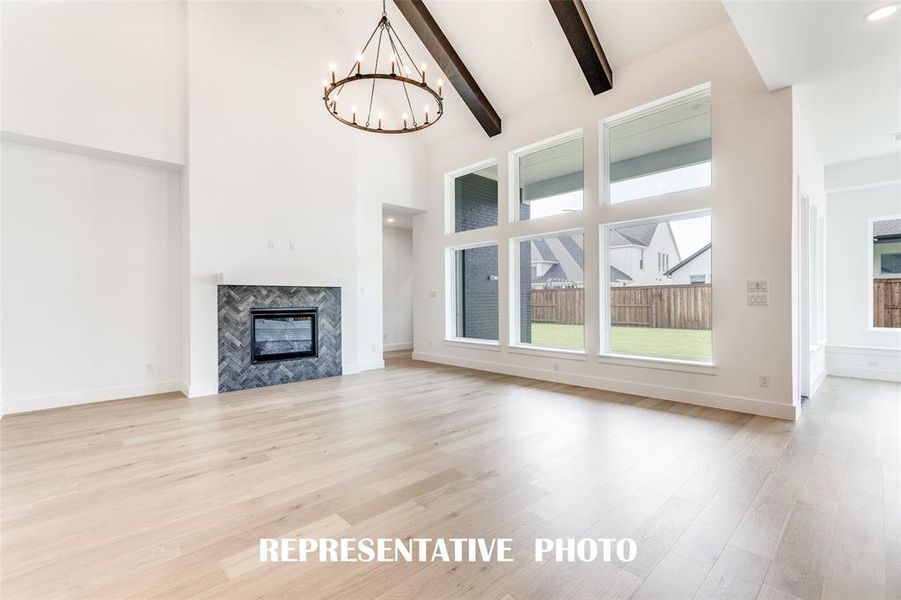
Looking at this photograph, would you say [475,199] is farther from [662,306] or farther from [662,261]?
[662,306]

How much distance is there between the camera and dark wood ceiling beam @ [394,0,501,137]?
17.7 feet

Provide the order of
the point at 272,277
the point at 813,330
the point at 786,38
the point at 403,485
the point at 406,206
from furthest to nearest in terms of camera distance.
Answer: the point at 406,206
the point at 272,277
the point at 813,330
the point at 786,38
the point at 403,485

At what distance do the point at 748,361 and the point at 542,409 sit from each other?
7.00 ft

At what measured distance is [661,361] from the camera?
4660 mm

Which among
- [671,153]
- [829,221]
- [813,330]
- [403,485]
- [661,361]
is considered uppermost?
[671,153]

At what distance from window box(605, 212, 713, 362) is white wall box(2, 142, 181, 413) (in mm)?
5829

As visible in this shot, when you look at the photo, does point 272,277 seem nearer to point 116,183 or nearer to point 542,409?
point 116,183

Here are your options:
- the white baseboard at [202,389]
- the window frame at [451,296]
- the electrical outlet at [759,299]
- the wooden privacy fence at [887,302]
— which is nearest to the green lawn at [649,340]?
the electrical outlet at [759,299]

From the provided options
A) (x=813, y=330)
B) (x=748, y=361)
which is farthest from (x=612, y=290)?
(x=813, y=330)

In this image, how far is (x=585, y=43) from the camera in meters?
4.61

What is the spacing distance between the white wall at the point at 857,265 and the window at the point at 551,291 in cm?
395

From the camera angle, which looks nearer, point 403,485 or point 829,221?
point 403,485

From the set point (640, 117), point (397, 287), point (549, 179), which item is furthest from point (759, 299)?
point (397, 287)

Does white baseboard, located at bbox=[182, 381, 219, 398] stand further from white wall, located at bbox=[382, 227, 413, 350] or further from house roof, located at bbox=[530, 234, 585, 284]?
house roof, located at bbox=[530, 234, 585, 284]
